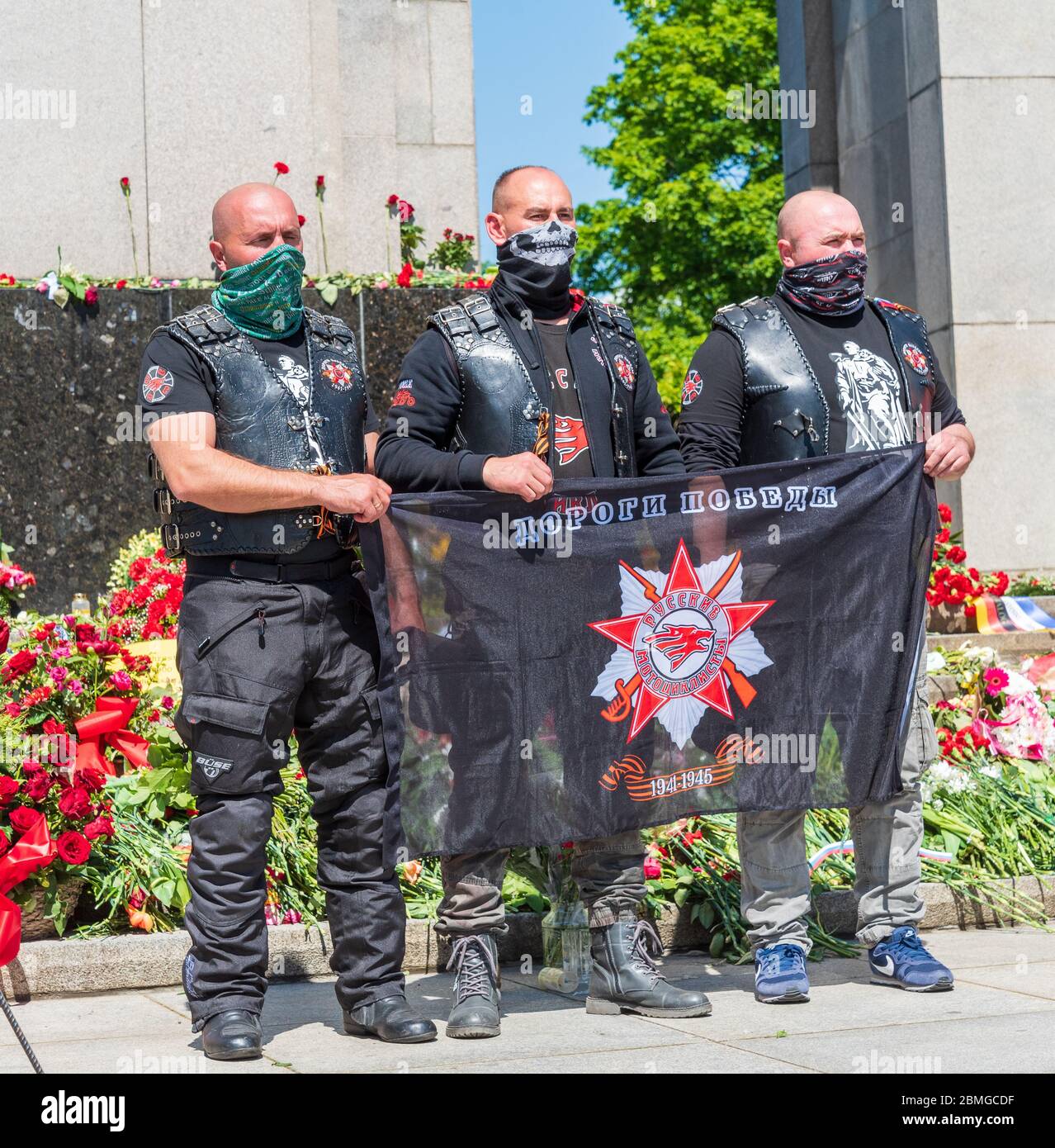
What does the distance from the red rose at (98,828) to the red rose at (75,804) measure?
0.17 feet

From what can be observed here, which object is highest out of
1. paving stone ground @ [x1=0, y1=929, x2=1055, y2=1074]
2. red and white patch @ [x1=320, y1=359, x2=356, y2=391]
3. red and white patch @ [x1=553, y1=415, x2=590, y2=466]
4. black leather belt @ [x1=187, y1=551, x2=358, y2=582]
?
red and white patch @ [x1=320, y1=359, x2=356, y2=391]

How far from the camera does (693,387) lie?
5.37 meters

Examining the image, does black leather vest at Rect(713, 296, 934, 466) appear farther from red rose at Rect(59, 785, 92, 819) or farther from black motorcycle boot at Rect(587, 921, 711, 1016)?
red rose at Rect(59, 785, 92, 819)

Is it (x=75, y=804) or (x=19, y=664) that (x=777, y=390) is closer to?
(x=75, y=804)

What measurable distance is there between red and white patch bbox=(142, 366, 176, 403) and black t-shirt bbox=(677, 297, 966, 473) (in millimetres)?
1744

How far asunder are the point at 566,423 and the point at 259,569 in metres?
1.10

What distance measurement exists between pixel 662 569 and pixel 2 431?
18.1 feet

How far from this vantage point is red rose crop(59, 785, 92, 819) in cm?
564

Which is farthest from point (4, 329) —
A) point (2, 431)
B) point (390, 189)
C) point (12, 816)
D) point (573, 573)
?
point (573, 573)

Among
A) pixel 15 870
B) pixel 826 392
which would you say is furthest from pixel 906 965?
pixel 15 870

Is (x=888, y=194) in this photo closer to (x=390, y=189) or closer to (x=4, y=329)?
(x=390, y=189)
